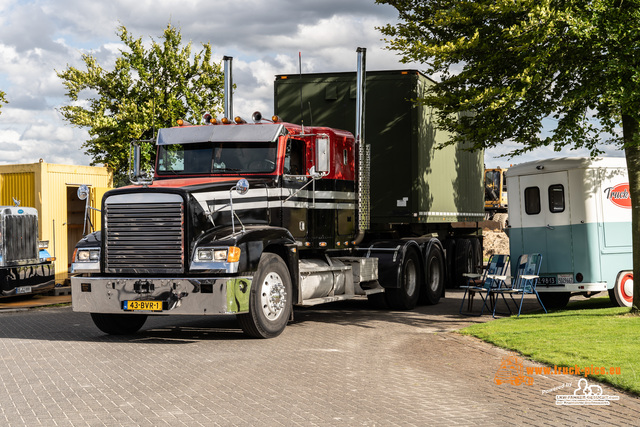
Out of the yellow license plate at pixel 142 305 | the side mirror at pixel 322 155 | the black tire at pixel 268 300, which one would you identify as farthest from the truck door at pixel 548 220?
the yellow license plate at pixel 142 305

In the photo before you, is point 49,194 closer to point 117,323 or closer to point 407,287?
point 117,323

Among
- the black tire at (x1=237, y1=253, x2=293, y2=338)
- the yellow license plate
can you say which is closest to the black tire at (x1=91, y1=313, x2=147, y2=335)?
the yellow license plate

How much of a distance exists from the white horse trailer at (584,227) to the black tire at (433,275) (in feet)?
7.27

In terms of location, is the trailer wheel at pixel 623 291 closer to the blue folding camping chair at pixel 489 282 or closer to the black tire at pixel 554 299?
the black tire at pixel 554 299

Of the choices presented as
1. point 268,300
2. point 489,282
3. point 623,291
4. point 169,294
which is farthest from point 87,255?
point 623,291

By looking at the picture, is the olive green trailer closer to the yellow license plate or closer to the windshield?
the windshield

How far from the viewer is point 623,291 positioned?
1451 cm

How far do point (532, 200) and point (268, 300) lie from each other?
6.54 m

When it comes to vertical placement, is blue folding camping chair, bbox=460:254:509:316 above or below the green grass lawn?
above

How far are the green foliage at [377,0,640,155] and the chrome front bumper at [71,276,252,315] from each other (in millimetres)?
5077

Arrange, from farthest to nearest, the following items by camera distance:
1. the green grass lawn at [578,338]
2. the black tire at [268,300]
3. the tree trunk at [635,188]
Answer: the tree trunk at [635,188]
the black tire at [268,300]
the green grass lawn at [578,338]

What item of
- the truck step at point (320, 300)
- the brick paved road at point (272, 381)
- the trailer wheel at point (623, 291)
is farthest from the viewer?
the trailer wheel at point (623, 291)

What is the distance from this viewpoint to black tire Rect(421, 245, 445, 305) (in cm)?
1634

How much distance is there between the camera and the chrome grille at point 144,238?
10.7 meters
